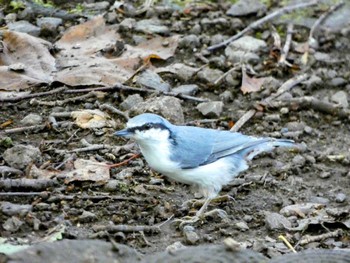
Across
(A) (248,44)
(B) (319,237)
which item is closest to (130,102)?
(A) (248,44)

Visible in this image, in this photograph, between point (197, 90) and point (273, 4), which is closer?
point (197, 90)

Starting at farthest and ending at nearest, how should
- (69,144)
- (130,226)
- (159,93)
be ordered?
1. (159,93)
2. (69,144)
3. (130,226)

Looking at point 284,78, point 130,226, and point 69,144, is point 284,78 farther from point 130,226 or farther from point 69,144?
point 130,226

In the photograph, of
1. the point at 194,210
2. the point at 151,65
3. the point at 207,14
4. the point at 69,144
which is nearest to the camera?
the point at 194,210

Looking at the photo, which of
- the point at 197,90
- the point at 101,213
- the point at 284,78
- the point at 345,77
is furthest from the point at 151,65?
the point at 101,213

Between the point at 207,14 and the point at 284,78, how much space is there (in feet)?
4.26

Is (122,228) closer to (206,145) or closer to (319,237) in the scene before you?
(206,145)

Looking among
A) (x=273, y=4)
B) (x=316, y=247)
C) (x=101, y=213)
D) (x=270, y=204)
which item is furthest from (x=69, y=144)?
(x=273, y=4)

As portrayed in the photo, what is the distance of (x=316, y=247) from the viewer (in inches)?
232

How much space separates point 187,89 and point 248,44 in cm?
123

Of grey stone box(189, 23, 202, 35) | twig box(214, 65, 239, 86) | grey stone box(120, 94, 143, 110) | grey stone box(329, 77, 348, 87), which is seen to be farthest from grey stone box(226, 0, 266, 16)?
grey stone box(120, 94, 143, 110)

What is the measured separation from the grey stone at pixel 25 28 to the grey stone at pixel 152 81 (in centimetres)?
118

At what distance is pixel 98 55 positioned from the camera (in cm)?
813

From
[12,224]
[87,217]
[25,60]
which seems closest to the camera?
[12,224]
